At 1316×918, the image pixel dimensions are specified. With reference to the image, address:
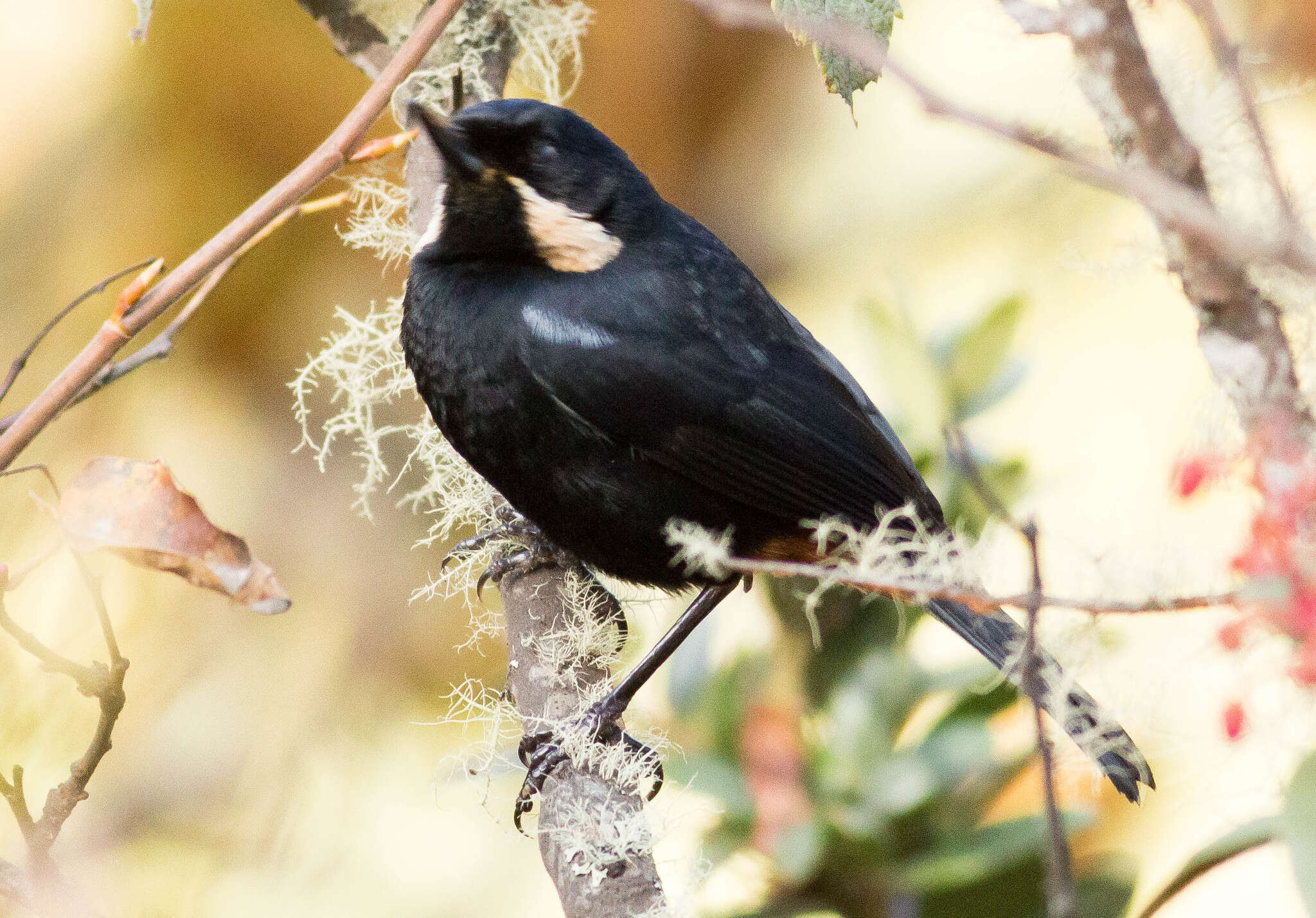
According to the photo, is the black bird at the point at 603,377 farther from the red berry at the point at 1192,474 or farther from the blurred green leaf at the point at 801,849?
the red berry at the point at 1192,474

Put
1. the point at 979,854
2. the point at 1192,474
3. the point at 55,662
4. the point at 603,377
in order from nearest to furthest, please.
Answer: the point at 1192,474 < the point at 55,662 < the point at 603,377 < the point at 979,854

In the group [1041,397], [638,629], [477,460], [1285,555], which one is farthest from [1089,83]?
[1041,397]

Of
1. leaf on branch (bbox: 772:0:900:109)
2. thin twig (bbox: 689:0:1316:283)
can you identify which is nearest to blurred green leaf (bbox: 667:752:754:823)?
leaf on branch (bbox: 772:0:900:109)

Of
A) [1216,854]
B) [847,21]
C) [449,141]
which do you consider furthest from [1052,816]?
[449,141]

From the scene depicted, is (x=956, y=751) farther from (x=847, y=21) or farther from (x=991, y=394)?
(x=847, y=21)

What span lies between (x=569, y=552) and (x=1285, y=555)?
0.82 meters

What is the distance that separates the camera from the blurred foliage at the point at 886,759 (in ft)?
3.81

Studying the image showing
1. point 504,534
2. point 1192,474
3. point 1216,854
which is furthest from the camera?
point 504,534

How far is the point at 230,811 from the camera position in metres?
1.55

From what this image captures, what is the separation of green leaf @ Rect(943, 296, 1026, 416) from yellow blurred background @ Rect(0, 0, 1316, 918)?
1.9 inches

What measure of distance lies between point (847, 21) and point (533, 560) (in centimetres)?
63

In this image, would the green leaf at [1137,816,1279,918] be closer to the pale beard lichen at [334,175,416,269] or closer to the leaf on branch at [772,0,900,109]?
the leaf on branch at [772,0,900,109]

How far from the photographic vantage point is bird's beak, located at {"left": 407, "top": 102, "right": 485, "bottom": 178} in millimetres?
892

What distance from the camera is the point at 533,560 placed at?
3.79 feet
